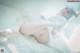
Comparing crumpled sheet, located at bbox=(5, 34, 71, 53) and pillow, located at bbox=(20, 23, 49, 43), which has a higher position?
pillow, located at bbox=(20, 23, 49, 43)

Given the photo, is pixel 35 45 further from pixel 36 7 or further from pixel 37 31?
pixel 36 7

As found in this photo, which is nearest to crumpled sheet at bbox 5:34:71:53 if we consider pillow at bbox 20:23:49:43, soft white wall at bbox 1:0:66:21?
pillow at bbox 20:23:49:43

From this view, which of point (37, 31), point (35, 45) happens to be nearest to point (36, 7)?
point (37, 31)

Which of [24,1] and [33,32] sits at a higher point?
[24,1]

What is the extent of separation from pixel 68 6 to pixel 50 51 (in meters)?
0.56

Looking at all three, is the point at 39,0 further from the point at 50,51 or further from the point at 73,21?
the point at 50,51

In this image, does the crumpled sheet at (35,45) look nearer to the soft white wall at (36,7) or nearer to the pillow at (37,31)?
the pillow at (37,31)

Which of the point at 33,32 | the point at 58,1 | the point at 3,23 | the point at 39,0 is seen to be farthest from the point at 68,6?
the point at 3,23

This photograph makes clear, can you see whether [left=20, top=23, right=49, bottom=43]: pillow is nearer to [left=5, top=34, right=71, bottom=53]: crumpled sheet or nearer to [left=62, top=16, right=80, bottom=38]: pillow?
[left=5, top=34, right=71, bottom=53]: crumpled sheet

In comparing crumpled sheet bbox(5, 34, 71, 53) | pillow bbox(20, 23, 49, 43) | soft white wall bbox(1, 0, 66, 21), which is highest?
soft white wall bbox(1, 0, 66, 21)

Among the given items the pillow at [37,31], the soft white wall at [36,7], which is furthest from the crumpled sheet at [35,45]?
the soft white wall at [36,7]

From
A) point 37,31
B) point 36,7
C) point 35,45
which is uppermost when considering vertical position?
point 36,7

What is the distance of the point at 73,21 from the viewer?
193 centimetres

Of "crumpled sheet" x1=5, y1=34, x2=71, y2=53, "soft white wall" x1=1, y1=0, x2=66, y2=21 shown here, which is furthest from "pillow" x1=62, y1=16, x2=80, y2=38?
"soft white wall" x1=1, y1=0, x2=66, y2=21
